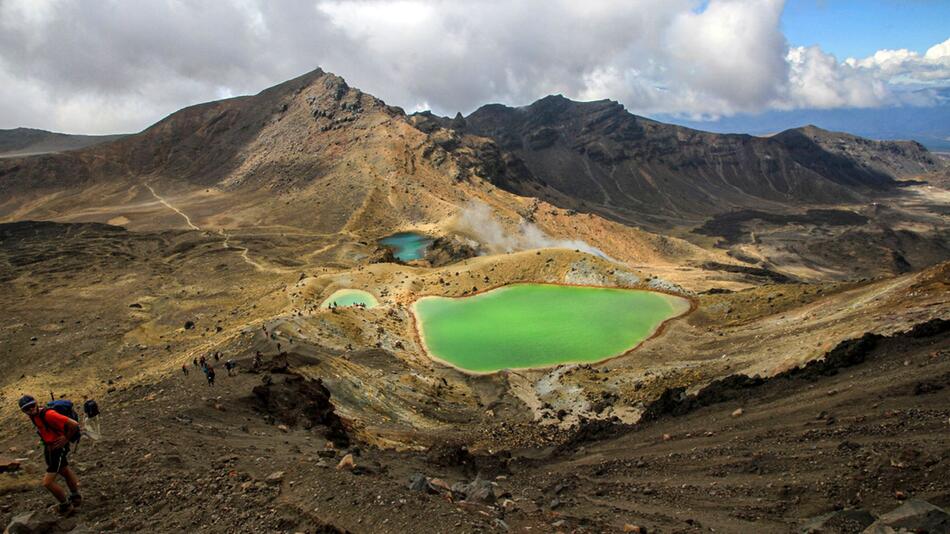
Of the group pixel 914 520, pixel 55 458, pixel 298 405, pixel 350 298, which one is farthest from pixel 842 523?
pixel 350 298

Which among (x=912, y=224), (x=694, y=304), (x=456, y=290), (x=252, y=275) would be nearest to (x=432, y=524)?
(x=694, y=304)

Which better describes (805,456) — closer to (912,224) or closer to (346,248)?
(346,248)

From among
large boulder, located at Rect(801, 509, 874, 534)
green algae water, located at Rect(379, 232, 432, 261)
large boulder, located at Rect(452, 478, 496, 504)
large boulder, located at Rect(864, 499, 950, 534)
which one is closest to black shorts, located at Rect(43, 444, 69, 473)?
large boulder, located at Rect(452, 478, 496, 504)

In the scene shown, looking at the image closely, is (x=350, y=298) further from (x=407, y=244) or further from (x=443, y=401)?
(x=407, y=244)

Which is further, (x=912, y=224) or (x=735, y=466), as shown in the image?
(x=912, y=224)

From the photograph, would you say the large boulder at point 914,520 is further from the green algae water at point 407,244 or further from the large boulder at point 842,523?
the green algae water at point 407,244

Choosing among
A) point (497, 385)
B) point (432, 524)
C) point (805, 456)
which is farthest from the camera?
point (497, 385)
